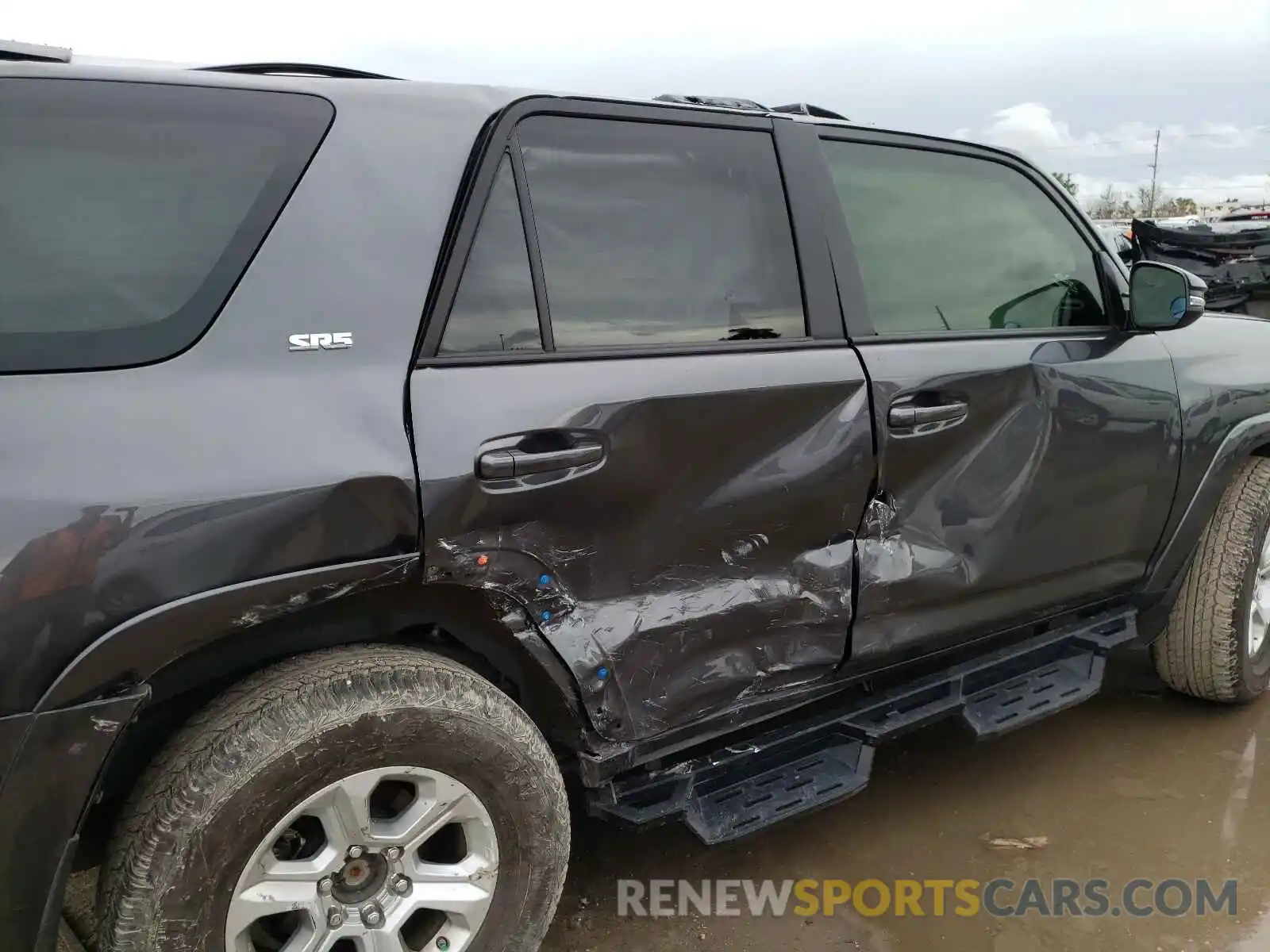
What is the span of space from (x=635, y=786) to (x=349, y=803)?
2.34 feet

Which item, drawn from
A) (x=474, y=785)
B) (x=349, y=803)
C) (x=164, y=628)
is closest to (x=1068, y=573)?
(x=474, y=785)

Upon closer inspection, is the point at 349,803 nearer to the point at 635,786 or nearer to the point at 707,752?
the point at 635,786

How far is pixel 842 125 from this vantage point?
8.28ft

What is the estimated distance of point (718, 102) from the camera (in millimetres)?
2336

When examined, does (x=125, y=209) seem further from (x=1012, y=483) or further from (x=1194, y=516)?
(x=1194, y=516)

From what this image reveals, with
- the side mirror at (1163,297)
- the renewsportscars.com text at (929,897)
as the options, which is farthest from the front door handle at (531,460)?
the side mirror at (1163,297)

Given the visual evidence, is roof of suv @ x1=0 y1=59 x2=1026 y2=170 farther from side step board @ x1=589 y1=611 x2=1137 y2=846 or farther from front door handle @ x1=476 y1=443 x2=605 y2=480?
side step board @ x1=589 y1=611 x2=1137 y2=846

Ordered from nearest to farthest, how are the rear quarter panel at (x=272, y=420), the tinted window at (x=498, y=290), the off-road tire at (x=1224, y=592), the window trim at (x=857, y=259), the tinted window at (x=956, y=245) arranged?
the rear quarter panel at (x=272, y=420)
the tinted window at (x=498, y=290)
the window trim at (x=857, y=259)
the tinted window at (x=956, y=245)
the off-road tire at (x=1224, y=592)

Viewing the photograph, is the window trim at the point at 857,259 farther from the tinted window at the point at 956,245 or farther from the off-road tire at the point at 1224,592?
the off-road tire at the point at 1224,592

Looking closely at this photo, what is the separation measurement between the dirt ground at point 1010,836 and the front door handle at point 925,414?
47.5 inches

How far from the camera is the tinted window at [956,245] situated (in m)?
2.48

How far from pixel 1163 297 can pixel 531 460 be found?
2.12m

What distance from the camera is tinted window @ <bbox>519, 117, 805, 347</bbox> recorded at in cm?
200

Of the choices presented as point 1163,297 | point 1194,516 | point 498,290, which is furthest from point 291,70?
point 1194,516
